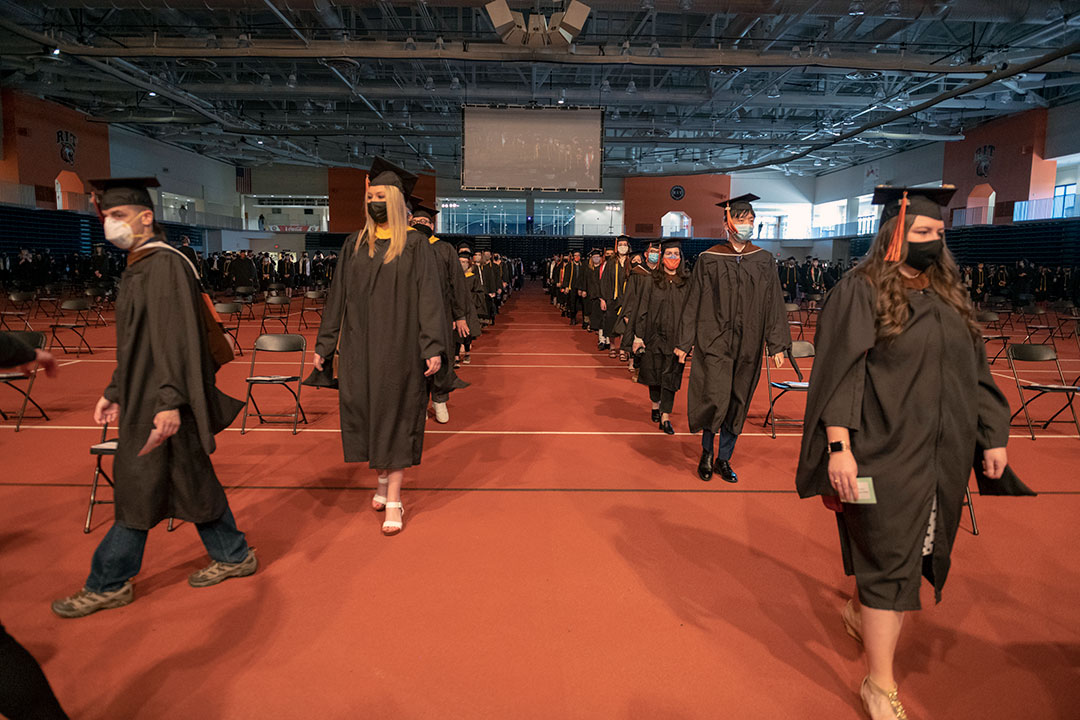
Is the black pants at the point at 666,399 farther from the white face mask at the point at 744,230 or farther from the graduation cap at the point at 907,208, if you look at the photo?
the graduation cap at the point at 907,208

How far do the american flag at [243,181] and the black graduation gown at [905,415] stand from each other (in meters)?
42.8

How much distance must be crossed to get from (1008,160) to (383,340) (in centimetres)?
2823

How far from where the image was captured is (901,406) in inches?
82.6

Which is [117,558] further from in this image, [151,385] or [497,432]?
[497,432]

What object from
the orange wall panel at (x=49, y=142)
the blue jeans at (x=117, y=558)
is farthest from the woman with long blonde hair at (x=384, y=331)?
the orange wall panel at (x=49, y=142)

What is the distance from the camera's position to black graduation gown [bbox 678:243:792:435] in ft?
14.5

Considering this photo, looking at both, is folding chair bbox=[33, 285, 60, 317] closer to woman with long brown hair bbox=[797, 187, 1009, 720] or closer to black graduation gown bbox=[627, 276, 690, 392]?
black graduation gown bbox=[627, 276, 690, 392]

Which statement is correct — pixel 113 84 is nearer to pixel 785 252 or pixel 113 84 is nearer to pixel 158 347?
pixel 158 347

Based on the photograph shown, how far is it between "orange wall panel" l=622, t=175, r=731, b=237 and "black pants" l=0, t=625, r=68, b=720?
36.2 meters

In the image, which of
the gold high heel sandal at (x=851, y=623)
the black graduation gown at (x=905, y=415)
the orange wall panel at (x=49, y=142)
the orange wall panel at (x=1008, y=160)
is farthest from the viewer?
the orange wall panel at (x=1008, y=160)

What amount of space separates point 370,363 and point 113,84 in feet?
71.5

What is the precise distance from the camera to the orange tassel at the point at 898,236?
2131 millimetres

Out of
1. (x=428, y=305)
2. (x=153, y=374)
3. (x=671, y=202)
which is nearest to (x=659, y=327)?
(x=428, y=305)

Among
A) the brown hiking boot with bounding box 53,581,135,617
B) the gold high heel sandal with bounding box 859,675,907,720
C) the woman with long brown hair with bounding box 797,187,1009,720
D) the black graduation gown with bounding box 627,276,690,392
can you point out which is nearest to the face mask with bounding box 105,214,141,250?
the brown hiking boot with bounding box 53,581,135,617
